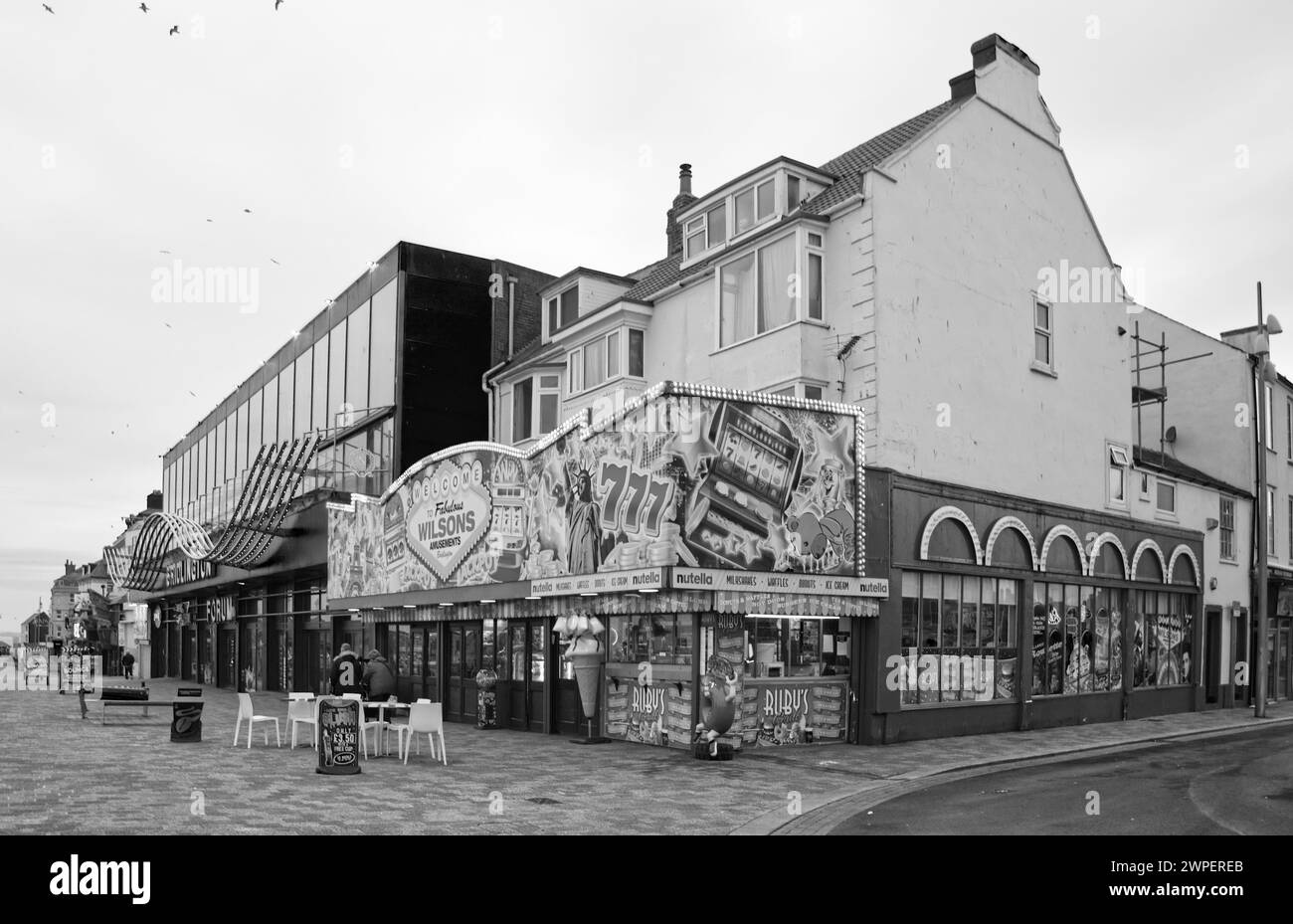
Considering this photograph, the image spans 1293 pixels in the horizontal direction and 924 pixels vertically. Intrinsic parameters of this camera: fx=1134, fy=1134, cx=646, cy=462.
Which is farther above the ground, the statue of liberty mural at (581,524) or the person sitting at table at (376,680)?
the statue of liberty mural at (581,524)

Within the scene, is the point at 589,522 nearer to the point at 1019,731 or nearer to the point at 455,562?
the point at 455,562

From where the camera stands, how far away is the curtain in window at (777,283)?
22.4 metres

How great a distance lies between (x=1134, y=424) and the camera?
115 feet

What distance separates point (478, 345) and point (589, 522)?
630 inches

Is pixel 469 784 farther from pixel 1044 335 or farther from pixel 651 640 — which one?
pixel 1044 335

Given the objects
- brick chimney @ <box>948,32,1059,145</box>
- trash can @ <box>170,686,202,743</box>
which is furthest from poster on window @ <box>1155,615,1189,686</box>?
trash can @ <box>170,686,202,743</box>

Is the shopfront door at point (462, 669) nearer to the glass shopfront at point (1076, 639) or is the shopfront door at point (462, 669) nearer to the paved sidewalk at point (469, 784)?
the paved sidewalk at point (469, 784)

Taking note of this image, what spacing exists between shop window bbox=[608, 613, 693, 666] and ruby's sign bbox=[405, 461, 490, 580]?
17.0 feet

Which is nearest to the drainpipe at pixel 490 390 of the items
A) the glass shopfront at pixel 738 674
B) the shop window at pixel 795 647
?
the glass shopfront at pixel 738 674

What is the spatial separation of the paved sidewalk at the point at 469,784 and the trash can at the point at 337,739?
0.32m

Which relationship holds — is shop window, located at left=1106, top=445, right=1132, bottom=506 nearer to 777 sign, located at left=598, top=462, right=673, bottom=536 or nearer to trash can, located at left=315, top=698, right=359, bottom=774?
777 sign, located at left=598, top=462, right=673, bottom=536

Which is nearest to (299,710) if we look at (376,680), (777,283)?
(376,680)
